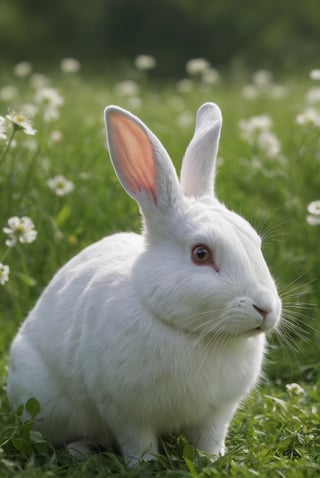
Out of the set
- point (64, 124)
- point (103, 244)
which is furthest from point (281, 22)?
point (103, 244)

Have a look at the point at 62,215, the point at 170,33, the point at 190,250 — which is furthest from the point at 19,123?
the point at 170,33

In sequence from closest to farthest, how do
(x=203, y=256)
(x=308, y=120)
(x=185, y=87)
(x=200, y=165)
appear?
(x=203, y=256) < (x=200, y=165) < (x=308, y=120) < (x=185, y=87)

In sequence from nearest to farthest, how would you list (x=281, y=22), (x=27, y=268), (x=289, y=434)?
(x=289, y=434), (x=27, y=268), (x=281, y=22)

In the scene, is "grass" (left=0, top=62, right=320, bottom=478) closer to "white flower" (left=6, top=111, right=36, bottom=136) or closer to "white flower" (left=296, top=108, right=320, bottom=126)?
"white flower" (left=296, top=108, right=320, bottom=126)

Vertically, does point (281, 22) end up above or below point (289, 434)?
above

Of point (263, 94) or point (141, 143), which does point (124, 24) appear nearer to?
point (263, 94)

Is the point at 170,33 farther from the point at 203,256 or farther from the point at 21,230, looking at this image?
the point at 203,256
